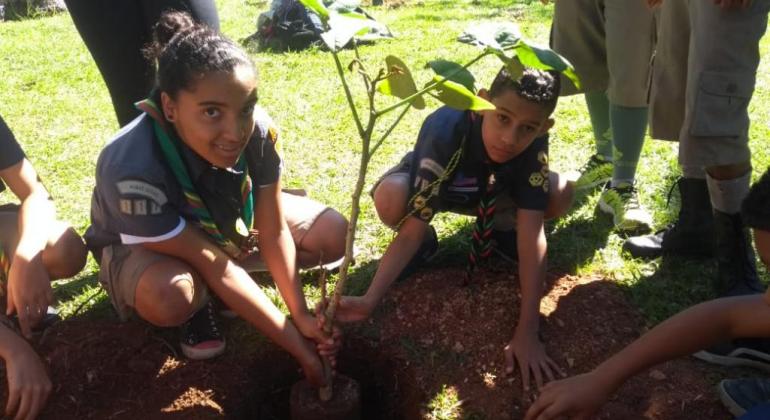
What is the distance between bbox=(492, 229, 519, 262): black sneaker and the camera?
2.61m

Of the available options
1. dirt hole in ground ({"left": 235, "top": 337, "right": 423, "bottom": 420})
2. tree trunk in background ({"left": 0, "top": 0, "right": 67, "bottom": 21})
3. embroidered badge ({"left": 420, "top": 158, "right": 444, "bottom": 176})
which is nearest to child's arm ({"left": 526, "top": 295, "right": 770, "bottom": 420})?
dirt hole in ground ({"left": 235, "top": 337, "right": 423, "bottom": 420})

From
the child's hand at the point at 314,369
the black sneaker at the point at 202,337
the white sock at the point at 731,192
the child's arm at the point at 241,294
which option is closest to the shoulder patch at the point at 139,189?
the child's arm at the point at 241,294

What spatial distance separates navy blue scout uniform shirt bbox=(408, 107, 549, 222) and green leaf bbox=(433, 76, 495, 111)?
808 mm

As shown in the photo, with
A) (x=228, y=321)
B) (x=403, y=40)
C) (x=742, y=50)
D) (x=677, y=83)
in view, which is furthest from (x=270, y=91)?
(x=742, y=50)

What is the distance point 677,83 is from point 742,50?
373 mm

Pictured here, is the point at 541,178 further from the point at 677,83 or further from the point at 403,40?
the point at 403,40

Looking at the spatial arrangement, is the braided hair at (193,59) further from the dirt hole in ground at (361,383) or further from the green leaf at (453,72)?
the dirt hole in ground at (361,383)

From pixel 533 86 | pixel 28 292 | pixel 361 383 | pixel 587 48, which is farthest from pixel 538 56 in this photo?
pixel 587 48

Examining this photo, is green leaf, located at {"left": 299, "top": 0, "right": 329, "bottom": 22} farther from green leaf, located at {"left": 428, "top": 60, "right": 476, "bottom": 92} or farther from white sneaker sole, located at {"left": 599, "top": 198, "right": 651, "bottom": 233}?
white sneaker sole, located at {"left": 599, "top": 198, "right": 651, "bottom": 233}

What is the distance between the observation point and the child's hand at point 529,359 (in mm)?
2072

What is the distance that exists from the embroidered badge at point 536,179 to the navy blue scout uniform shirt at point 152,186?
86cm

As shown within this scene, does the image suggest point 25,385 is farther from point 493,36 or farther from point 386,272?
point 493,36

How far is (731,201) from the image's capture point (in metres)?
2.27

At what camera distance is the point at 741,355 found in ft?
7.02
